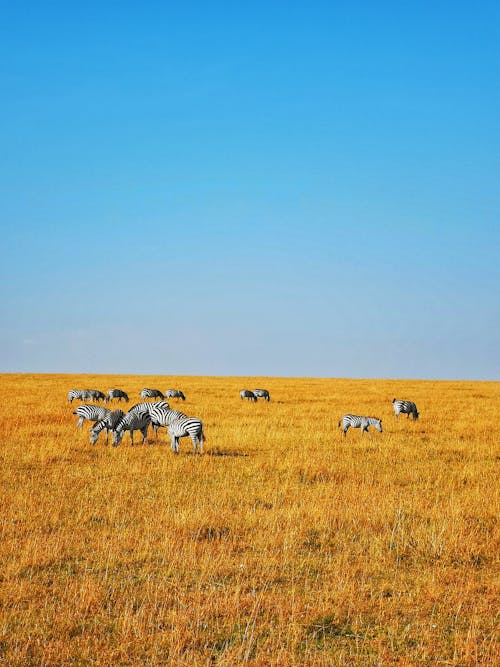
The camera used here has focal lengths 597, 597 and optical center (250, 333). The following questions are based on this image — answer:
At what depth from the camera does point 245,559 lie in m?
8.52

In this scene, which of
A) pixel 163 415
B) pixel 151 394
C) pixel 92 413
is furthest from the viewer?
pixel 151 394

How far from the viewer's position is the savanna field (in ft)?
19.8

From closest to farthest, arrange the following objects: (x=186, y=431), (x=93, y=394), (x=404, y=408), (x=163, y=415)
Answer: (x=186, y=431), (x=163, y=415), (x=404, y=408), (x=93, y=394)

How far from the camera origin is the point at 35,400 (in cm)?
3681

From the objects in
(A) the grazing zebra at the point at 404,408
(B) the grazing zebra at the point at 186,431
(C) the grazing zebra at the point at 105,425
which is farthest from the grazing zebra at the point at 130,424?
(A) the grazing zebra at the point at 404,408

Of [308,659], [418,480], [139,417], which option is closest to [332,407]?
[139,417]

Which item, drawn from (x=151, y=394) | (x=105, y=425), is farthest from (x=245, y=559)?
(x=151, y=394)

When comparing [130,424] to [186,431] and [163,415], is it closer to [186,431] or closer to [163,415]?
[163,415]

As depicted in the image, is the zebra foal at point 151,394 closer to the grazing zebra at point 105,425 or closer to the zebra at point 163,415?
the zebra at point 163,415

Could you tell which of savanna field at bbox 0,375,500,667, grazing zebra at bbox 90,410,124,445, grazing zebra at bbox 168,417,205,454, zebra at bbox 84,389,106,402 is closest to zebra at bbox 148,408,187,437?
grazing zebra at bbox 90,410,124,445

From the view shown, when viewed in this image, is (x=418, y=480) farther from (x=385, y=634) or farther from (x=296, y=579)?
(x=385, y=634)

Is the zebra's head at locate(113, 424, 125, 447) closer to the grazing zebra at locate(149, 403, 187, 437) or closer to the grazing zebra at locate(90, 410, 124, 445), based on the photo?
the grazing zebra at locate(90, 410, 124, 445)

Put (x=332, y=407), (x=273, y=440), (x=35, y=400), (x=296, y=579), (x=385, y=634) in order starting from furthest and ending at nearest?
(x=35, y=400) < (x=332, y=407) < (x=273, y=440) < (x=296, y=579) < (x=385, y=634)

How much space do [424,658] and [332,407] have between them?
1136 inches
